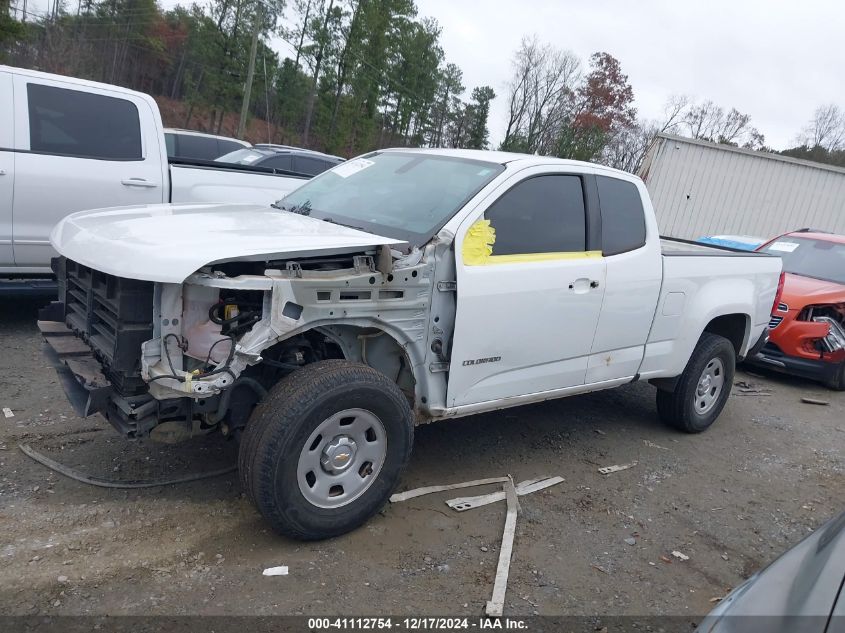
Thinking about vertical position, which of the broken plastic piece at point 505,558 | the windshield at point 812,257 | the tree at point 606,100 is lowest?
the broken plastic piece at point 505,558

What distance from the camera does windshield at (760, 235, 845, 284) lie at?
8258 mm

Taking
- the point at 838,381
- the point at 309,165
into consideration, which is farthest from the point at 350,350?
the point at 309,165

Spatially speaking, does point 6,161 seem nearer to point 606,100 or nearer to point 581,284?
point 581,284

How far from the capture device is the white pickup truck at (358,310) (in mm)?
2949

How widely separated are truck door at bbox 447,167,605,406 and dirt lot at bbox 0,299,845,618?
0.71m

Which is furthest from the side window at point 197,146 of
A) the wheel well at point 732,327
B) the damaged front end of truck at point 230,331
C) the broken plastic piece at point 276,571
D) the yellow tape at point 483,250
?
the broken plastic piece at point 276,571

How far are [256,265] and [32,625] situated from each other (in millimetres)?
1639

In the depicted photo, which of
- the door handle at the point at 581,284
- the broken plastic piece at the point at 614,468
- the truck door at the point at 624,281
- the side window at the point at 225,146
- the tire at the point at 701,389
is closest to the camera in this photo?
the door handle at the point at 581,284

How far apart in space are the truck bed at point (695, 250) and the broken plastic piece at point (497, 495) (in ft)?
5.97

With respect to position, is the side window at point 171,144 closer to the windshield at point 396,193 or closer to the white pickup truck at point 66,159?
the white pickup truck at point 66,159

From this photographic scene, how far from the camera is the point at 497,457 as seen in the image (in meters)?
4.54

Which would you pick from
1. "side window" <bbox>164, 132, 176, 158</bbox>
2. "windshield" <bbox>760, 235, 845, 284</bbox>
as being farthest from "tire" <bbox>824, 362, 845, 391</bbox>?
"side window" <bbox>164, 132, 176, 158</bbox>

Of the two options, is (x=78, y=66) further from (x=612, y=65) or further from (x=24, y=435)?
(x=24, y=435)

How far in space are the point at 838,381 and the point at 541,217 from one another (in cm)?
547
